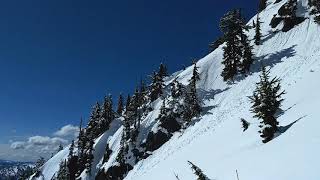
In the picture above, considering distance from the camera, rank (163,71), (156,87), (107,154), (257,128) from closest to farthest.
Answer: (257,128)
(107,154)
(156,87)
(163,71)

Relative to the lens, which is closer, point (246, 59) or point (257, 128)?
point (257, 128)

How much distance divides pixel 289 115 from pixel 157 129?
1926 inches

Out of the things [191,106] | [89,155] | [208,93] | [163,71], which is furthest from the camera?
[163,71]

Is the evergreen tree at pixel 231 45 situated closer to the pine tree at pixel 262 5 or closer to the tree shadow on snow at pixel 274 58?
the tree shadow on snow at pixel 274 58

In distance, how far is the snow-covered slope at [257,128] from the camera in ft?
56.5

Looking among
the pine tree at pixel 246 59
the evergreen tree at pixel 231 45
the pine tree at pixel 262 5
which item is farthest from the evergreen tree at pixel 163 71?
the pine tree at pixel 262 5

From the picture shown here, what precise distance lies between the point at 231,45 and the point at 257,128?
49156 mm

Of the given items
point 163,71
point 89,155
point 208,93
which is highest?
point 163,71

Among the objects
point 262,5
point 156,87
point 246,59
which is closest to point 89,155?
point 156,87

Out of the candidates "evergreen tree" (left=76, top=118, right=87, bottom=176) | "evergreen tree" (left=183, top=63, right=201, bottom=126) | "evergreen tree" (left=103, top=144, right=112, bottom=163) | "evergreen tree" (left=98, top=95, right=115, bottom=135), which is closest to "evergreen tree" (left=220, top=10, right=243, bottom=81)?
"evergreen tree" (left=183, top=63, right=201, bottom=126)

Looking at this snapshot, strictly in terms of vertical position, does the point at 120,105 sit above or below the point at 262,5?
below

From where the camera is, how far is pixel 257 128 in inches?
1159

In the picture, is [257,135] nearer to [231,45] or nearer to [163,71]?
[231,45]

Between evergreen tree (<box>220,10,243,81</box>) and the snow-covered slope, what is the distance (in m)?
3.29
